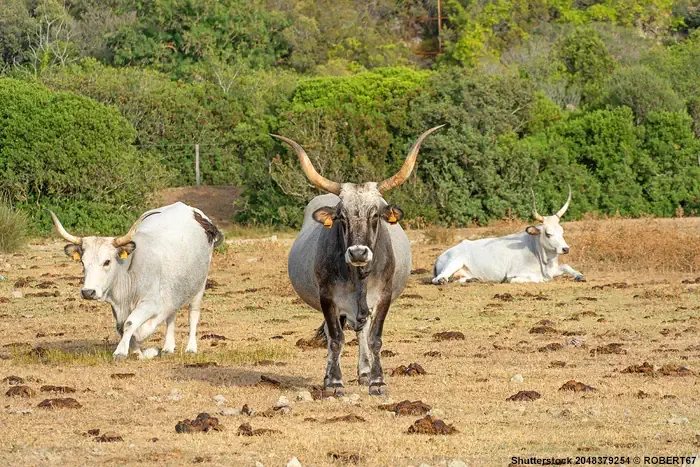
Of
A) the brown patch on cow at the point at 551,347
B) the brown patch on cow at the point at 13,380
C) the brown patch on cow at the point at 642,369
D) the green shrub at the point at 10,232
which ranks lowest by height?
the green shrub at the point at 10,232

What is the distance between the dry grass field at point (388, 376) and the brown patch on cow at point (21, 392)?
11cm

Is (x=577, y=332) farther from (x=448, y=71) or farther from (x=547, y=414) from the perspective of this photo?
(x=448, y=71)

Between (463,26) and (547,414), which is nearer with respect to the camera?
(547,414)

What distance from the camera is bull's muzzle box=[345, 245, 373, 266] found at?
34.3 ft

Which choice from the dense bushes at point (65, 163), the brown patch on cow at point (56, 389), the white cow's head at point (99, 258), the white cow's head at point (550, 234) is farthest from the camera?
the dense bushes at point (65, 163)

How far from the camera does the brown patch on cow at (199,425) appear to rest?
925 centimetres

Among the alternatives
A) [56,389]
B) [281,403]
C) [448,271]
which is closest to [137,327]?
[56,389]

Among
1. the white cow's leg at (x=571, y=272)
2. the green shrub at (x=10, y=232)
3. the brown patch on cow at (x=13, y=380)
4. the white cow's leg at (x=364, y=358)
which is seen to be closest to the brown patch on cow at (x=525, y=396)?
the white cow's leg at (x=364, y=358)

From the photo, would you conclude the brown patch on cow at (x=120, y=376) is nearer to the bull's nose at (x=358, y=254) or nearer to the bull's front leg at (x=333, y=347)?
the bull's front leg at (x=333, y=347)

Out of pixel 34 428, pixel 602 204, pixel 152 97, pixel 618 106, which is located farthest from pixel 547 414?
pixel 152 97

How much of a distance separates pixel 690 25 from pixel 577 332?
7485 cm

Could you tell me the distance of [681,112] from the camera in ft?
135

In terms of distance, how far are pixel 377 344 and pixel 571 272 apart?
12.3 metres

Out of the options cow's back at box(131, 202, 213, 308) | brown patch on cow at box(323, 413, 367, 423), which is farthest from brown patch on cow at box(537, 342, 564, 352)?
brown patch on cow at box(323, 413, 367, 423)
